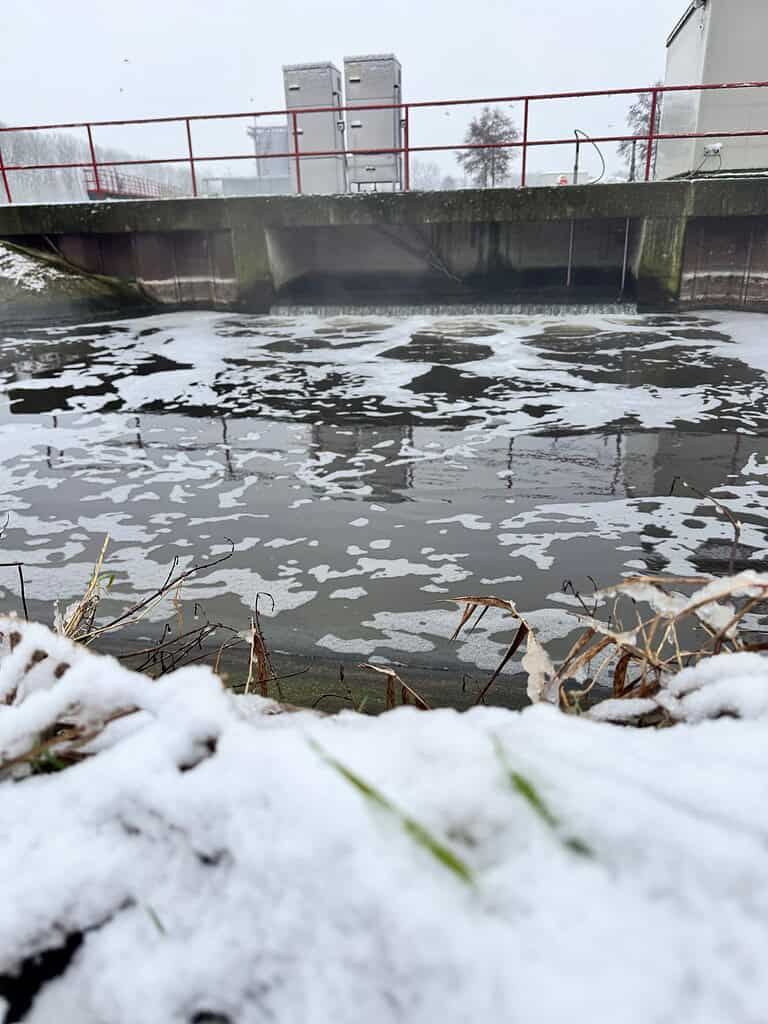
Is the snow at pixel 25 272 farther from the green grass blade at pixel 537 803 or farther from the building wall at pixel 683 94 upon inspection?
the green grass blade at pixel 537 803

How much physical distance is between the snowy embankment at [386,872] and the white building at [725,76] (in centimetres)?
1378

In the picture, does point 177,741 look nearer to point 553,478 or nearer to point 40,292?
point 553,478

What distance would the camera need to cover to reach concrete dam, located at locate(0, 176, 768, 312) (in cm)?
1075

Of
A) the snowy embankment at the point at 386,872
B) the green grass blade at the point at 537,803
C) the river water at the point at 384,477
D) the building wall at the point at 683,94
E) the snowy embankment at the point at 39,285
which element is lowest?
the river water at the point at 384,477

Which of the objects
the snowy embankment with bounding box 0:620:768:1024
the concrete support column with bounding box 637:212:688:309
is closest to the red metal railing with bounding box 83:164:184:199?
the concrete support column with bounding box 637:212:688:309

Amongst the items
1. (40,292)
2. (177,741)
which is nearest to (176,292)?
(40,292)

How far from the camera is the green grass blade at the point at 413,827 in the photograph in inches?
26.9

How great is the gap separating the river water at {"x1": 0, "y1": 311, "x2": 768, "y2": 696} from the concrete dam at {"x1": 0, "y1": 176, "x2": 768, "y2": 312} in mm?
2557

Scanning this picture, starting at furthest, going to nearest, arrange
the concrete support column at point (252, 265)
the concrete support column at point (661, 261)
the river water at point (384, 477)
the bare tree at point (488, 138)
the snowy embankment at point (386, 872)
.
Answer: the bare tree at point (488, 138)
the concrete support column at point (252, 265)
the concrete support column at point (661, 261)
the river water at point (384, 477)
the snowy embankment at point (386, 872)

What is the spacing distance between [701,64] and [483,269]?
4882 mm

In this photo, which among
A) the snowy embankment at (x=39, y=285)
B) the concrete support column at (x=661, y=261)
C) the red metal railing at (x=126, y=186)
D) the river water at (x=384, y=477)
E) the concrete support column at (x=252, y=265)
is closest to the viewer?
the river water at (x=384, y=477)

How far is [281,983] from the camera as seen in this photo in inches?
26.3

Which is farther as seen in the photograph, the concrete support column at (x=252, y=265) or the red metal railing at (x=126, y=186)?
the red metal railing at (x=126, y=186)

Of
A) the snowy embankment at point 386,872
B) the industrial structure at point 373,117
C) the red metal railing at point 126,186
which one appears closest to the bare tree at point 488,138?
the red metal railing at point 126,186
